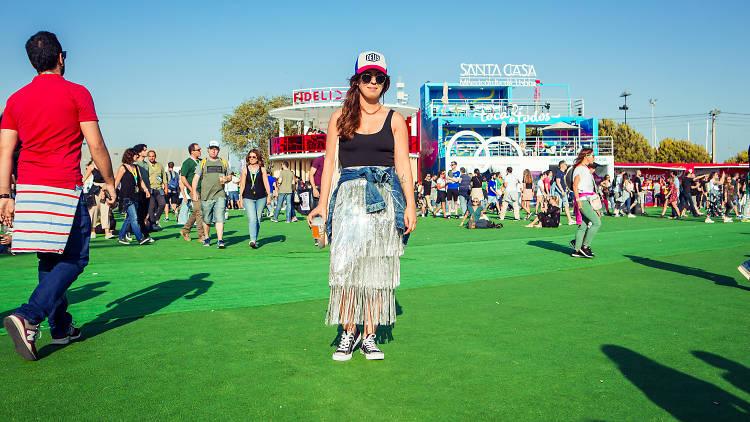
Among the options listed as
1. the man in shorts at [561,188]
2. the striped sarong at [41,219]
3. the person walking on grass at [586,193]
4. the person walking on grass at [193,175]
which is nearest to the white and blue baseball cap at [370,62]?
the striped sarong at [41,219]

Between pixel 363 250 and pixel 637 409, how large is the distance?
6.16ft

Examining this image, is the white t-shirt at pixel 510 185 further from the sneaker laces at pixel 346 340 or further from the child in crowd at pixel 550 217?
the sneaker laces at pixel 346 340

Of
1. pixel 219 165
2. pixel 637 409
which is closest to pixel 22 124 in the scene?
pixel 637 409

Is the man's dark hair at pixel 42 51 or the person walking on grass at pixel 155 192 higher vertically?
the man's dark hair at pixel 42 51

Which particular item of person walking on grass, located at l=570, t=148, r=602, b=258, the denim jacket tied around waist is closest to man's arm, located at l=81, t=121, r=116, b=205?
the denim jacket tied around waist

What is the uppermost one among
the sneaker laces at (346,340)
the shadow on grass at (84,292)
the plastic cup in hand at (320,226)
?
the plastic cup in hand at (320,226)

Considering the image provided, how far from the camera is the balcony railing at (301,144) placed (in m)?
37.3

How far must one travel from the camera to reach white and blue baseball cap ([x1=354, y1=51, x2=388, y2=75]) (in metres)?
3.94

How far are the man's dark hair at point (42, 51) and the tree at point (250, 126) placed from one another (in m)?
51.3

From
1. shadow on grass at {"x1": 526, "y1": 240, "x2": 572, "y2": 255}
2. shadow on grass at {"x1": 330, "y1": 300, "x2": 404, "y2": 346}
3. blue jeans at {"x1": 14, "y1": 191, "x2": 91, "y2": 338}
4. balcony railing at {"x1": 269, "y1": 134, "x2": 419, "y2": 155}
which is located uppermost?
balcony railing at {"x1": 269, "y1": 134, "x2": 419, "y2": 155}

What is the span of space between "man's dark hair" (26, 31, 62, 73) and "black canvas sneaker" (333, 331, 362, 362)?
2.81m

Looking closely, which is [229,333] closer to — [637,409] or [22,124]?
[22,124]

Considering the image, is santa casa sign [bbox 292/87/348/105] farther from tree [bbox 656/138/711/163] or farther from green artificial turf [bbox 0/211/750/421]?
tree [bbox 656/138/711/163]

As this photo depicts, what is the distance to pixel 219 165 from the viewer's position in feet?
35.4
